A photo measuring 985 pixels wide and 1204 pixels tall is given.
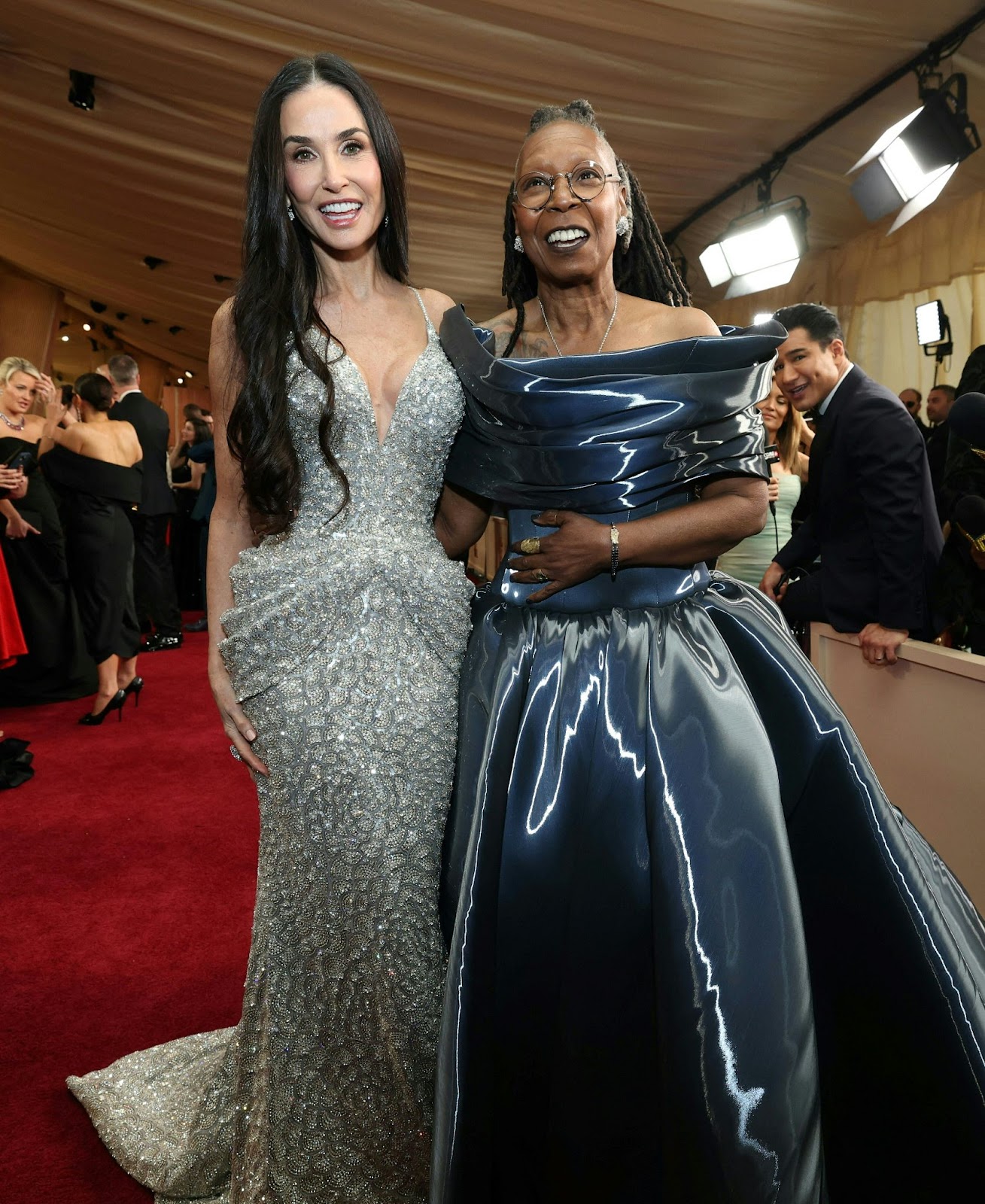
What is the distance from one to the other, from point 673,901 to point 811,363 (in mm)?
2202

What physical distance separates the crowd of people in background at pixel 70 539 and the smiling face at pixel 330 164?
3.81 m

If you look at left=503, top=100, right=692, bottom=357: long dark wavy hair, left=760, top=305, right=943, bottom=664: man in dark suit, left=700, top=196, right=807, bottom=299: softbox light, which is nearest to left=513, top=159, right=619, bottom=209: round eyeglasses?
left=503, top=100, right=692, bottom=357: long dark wavy hair

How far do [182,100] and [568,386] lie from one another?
173 inches

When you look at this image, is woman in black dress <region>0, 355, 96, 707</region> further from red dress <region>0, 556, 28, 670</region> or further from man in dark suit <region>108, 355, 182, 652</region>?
man in dark suit <region>108, 355, 182, 652</region>

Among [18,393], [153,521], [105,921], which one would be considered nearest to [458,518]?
[105,921]

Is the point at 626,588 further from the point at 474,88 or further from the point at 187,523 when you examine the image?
the point at 187,523

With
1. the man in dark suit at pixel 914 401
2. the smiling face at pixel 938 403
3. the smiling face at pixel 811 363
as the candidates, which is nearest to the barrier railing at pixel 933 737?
the smiling face at pixel 811 363

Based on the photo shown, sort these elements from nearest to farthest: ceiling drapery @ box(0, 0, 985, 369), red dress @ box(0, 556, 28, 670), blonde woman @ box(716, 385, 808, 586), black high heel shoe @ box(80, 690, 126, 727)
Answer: ceiling drapery @ box(0, 0, 985, 369)
blonde woman @ box(716, 385, 808, 586)
red dress @ box(0, 556, 28, 670)
black high heel shoe @ box(80, 690, 126, 727)

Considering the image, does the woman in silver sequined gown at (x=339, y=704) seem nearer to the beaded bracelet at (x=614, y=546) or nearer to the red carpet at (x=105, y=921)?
the beaded bracelet at (x=614, y=546)

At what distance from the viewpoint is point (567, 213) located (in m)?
1.63

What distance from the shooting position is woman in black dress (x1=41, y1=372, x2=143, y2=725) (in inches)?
218

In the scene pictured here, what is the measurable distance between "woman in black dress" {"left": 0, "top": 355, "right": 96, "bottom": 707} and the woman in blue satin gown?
14.5ft

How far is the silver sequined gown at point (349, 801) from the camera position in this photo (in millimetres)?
1596

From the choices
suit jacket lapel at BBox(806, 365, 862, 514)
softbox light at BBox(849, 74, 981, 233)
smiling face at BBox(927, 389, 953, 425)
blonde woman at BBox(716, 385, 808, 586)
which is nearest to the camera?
suit jacket lapel at BBox(806, 365, 862, 514)
